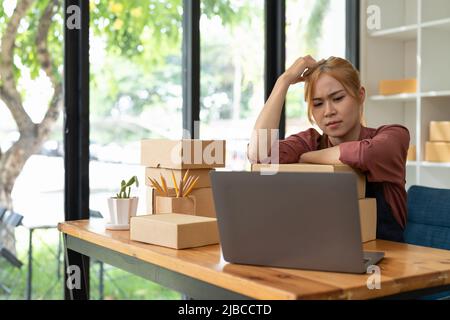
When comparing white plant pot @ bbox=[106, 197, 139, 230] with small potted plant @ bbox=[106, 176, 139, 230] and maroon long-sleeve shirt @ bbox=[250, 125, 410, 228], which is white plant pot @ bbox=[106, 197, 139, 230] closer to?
small potted plant @ bbox=[106, 176, 139, 230]

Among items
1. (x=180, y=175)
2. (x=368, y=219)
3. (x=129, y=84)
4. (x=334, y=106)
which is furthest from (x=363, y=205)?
(x=129, y=84)

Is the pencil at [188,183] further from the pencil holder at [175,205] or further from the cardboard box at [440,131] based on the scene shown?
the cardboard box at [440,131]

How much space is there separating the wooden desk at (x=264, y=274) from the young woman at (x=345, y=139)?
0.73 feet

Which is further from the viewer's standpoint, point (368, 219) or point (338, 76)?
point (338, 76)

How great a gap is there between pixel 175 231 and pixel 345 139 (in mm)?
812

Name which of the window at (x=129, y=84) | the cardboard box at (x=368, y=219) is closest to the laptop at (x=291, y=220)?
the cardboard box at (x=368, y=219)

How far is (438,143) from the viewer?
3.32 metres

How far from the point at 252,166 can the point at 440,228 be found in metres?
0.70

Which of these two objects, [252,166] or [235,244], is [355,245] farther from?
[252,166]

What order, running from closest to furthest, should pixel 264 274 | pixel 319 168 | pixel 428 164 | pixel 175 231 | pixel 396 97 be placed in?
pixel 264 274 < pixel 175 231 < pixel 319 168 < pixel 428 164 < pixel 396 97

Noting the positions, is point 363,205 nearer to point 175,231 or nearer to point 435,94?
point 175,231
